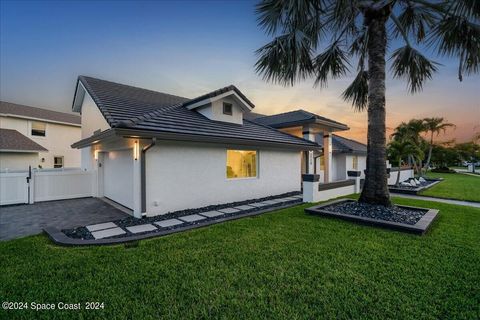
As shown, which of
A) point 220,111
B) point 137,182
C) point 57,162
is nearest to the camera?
point 137,182

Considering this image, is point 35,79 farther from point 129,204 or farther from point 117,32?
point 129,204

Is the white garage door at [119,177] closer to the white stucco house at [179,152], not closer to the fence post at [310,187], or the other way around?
the white stucco house at [179,152]

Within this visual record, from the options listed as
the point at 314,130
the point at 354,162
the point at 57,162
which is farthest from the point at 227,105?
the point at 57,162

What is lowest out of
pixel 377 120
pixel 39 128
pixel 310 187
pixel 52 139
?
pixel 310 187

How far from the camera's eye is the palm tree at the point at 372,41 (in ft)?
23.0

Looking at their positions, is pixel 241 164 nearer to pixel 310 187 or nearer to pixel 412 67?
pixel 310 187

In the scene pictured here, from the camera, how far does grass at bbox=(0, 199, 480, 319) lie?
2502mm

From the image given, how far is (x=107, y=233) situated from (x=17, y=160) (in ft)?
57.6

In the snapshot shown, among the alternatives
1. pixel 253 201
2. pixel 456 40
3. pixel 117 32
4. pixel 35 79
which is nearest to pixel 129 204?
pixel 253 201

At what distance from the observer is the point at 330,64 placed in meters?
9.13

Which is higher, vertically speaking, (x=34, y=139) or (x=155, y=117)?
(x=34, y=139)

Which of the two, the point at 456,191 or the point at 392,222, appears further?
the point at 456,191

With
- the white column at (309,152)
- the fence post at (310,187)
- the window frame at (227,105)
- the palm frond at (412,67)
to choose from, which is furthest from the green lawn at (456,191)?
the window frame at (227,105)

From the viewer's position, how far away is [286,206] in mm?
8227
